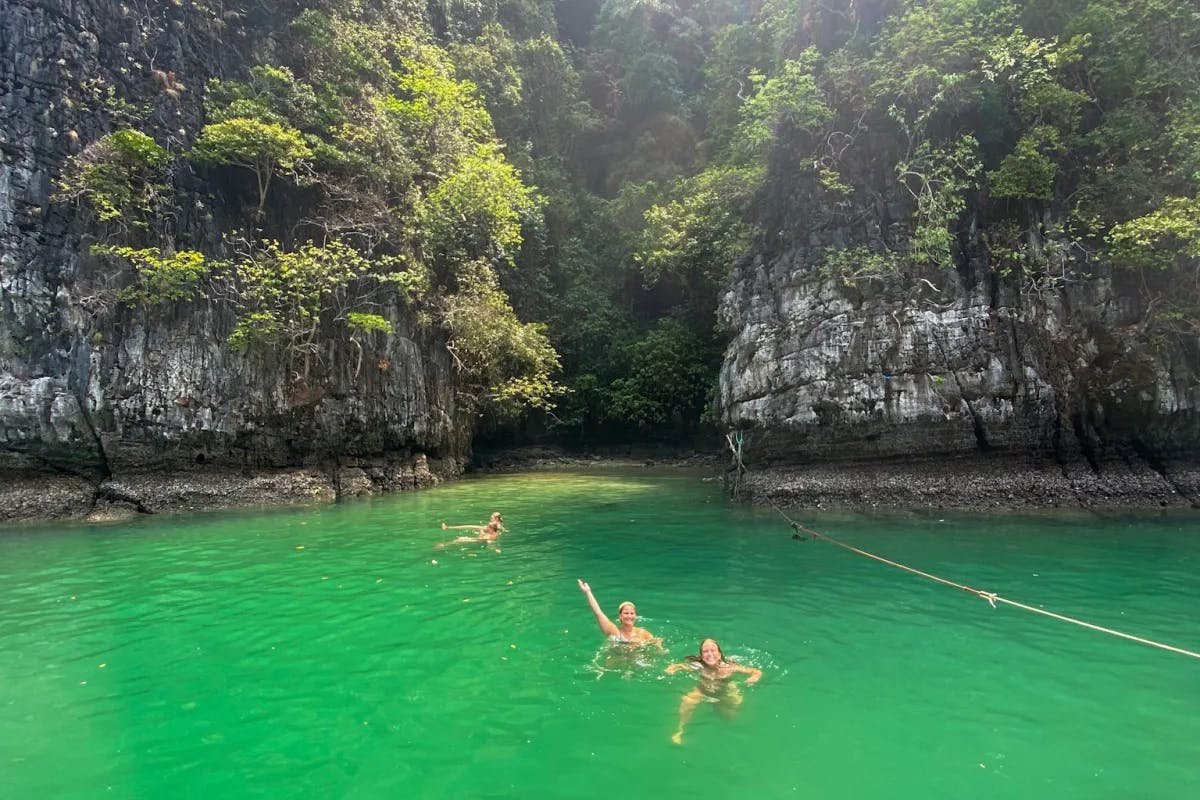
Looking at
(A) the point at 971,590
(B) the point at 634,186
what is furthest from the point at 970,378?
(B) the point at 634,186

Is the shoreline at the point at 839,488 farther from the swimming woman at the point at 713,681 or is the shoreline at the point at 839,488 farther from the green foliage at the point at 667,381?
the swimming woman at the point at 713,681

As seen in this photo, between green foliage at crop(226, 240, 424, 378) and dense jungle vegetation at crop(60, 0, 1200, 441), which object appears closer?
dense jungle vegetation at crop(60, 0, 1200, 441)

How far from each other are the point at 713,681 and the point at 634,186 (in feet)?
83.6

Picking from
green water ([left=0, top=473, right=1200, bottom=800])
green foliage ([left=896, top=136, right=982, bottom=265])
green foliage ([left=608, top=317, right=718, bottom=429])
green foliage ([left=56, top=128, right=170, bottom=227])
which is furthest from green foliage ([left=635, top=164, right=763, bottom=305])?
green foliage ([left=56, top=128, right=170, bottom=227])

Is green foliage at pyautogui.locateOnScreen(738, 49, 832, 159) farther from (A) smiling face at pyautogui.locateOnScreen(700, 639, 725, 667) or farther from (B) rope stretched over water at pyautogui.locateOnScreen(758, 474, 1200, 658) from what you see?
(A) smiling face at pyautogui.locateOnScreen(700, 639, 725, 667)

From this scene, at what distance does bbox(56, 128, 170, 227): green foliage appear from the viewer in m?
15.6

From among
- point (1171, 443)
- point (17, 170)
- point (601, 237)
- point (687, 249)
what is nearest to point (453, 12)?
point (601, 237)

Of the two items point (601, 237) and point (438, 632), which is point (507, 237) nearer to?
point (601, 237)

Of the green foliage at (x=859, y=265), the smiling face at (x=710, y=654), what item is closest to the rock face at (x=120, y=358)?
the green foliage at (x=859, y=265)

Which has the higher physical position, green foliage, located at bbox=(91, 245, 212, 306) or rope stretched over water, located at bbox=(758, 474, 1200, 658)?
green foliage, located at bbox=(91, 245, 212, 306)

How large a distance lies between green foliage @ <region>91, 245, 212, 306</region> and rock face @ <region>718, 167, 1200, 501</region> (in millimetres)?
13826

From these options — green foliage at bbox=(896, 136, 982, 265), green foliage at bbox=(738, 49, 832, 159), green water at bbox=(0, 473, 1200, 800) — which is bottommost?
green water at bbox=(0, 473, 1200, 800)

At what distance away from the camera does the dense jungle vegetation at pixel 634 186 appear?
14586 mm

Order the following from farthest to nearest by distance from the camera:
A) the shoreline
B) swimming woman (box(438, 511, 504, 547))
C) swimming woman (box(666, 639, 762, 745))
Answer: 1. the shoreline
2. swimming woman (box(438, 511, 504, 547))
3. swimming woman (box(666, 639, 762, 745))
